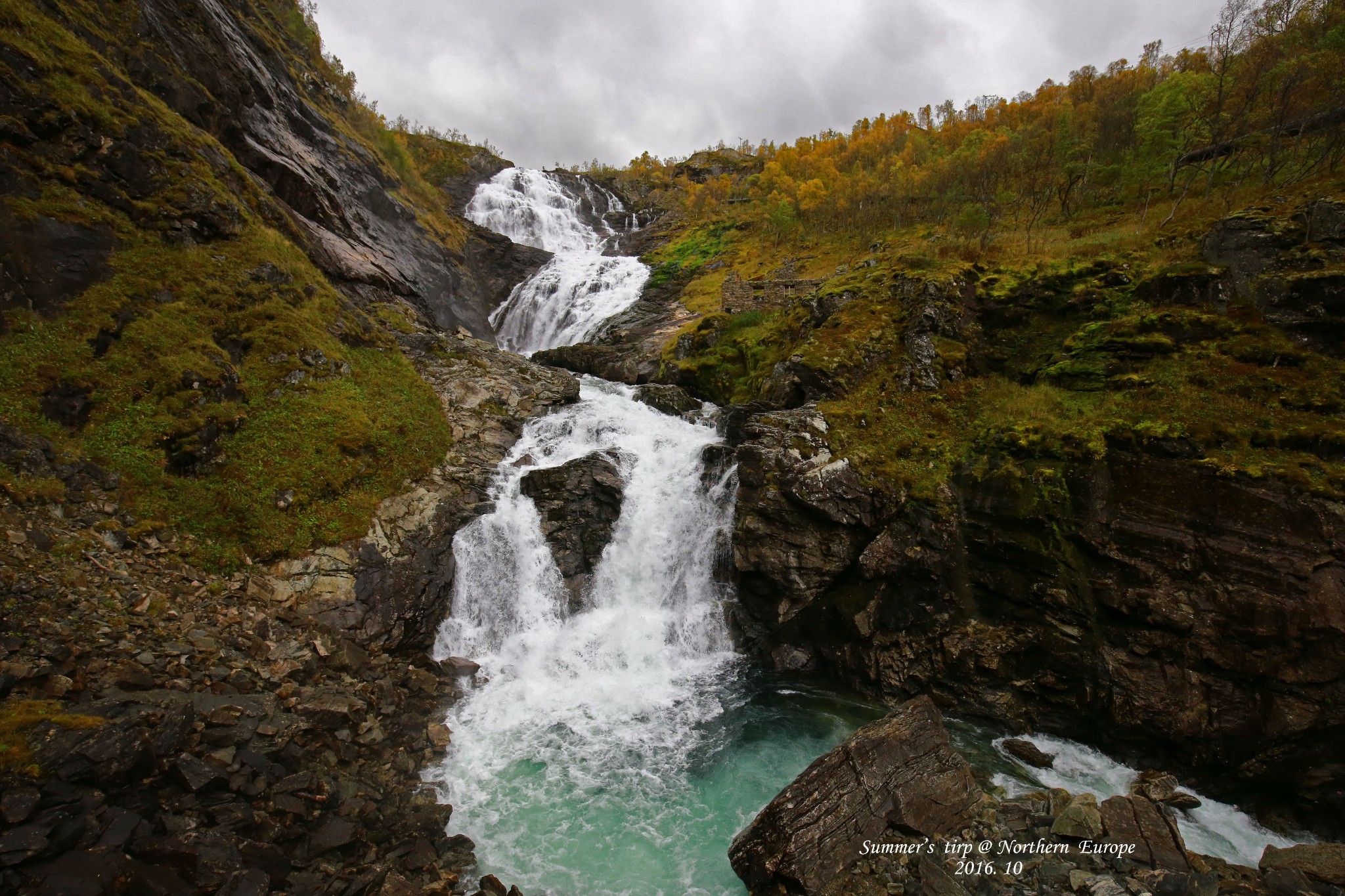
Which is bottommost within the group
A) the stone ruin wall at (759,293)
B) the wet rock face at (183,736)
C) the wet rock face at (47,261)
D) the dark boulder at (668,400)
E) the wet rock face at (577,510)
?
the wet rock face at (183,736)

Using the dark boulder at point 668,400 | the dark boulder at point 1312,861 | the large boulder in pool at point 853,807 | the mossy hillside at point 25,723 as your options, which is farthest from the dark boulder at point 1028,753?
the mossy hillside at point 25,723

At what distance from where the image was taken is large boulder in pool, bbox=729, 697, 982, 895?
9695mm

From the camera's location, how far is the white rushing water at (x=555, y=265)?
41.9 meters

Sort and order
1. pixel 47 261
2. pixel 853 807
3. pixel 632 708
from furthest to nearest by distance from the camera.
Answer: pixel 632 708 → pixel 47 261 → pixel 853 807

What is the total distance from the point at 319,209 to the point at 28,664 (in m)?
26.3

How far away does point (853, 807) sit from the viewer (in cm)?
1040

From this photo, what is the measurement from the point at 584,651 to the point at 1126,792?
566 inches

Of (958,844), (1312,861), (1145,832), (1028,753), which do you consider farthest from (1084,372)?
(958,844)

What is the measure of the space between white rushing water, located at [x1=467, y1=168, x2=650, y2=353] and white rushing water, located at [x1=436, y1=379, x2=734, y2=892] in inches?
753

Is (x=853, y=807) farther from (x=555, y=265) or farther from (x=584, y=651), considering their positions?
(x=555, y=265)

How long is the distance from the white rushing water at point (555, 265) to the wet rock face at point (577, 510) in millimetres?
21856

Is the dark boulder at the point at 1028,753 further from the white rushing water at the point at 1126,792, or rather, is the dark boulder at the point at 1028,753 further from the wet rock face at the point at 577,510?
the wet rock face at the point at 577,510

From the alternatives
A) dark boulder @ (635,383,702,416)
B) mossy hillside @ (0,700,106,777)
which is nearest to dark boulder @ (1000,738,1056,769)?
dark boulder @ (635,383,702,416)

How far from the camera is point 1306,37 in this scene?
976 inches
